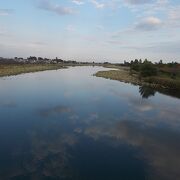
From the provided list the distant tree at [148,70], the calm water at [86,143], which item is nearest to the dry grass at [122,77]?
the distant tree at [148,70]

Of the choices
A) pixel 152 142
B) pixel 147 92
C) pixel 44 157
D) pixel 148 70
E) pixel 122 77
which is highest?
pixel 44 157

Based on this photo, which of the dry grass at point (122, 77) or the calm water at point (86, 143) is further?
the dry grass at point (122, 77)

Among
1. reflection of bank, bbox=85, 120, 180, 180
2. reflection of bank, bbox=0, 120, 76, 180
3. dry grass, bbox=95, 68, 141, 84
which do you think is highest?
reflection of bank, bbox=0, 120, 76, 180

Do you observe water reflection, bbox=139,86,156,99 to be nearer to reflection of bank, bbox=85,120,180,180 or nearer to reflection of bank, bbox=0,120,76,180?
reflection of bank, bbox=85,120,180,180

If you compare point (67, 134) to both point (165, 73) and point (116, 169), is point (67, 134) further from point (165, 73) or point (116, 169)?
point (165, 73)

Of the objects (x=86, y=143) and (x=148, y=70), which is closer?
(x=86, y=143)

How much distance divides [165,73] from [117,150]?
204 ft

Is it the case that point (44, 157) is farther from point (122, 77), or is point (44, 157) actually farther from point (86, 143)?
point (122, 77)

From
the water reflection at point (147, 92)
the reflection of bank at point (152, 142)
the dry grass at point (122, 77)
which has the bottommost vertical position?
the dry grass at point (122, 77)

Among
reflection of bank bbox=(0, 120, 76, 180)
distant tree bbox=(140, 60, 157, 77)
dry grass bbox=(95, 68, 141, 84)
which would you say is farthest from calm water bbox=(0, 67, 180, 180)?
distant tree bbox=(140, 60, 157, 77)

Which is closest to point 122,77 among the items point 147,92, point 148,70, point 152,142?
point 148,70

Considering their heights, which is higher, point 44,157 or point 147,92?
point 44,157

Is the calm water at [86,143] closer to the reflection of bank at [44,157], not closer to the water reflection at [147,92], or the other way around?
the reflection of bank at [44,157]

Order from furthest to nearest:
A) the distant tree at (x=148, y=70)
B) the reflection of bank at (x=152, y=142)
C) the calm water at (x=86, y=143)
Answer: the distant tree at (x=148, y=70) → the reflection of bank at (x=152, y=142) → the calm water at (x=86, y=143)
